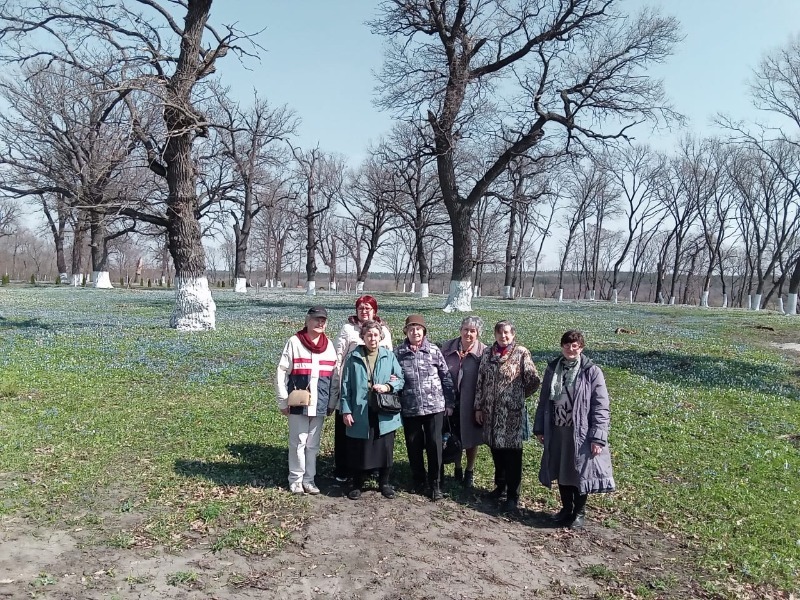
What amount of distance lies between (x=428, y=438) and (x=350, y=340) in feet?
4.56

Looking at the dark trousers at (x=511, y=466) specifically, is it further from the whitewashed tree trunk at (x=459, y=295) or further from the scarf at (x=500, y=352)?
the whitewashed tree trunk at (x=459, y=295)

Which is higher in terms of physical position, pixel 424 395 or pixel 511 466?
pixel 424 395

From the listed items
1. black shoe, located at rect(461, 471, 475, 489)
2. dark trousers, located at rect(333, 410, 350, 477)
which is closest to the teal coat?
dark trousers, located at rect(333, 410, 350, 477)

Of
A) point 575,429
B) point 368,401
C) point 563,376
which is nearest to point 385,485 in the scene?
point 368,401

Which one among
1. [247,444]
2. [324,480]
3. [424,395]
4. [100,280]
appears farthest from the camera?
[100,280]

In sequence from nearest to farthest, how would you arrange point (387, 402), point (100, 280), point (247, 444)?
point (387, 402)
point (247, 444)
point (100, 280)

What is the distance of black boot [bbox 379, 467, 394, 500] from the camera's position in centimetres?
669

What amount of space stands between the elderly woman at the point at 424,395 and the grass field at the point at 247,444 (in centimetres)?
83

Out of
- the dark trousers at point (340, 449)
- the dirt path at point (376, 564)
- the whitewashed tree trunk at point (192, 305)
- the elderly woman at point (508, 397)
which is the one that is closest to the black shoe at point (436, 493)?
the dirt path at point (376, 564)

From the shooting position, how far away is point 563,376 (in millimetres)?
6180

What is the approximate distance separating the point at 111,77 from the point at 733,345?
2036 cm

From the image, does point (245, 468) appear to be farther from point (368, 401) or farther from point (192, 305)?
point (192, 305)

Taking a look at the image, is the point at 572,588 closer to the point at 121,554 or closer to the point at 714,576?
the point at 714,576

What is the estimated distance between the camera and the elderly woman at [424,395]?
662 centimetres
